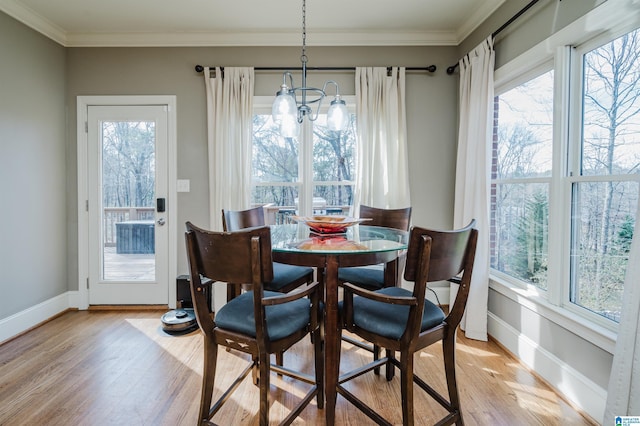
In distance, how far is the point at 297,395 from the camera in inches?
68.4

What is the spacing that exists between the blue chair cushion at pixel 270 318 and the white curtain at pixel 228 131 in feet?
5.24

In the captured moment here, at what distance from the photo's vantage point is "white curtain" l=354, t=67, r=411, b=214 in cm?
291

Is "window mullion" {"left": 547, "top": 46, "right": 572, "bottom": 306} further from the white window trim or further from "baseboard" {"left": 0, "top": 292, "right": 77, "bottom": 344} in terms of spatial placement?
"baseboard" {"left": 0, "top": 292, "right": 77, "bottom": 344}

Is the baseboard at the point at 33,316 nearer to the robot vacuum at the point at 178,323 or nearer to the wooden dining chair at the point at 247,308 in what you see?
the robot vacuum at the point at 178,323

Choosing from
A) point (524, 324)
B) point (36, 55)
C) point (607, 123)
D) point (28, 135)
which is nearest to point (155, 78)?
point (36, 55)

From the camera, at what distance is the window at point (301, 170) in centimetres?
307

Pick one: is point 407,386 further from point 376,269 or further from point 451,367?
point 376,269

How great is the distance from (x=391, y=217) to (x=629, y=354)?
4.80 ft

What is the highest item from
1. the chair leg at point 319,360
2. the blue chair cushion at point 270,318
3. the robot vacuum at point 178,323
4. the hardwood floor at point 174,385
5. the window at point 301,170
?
the window at point 301,170

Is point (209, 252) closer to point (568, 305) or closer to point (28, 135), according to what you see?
point (568, 305)

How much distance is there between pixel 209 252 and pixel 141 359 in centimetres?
148

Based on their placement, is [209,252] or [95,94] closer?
[209,252]

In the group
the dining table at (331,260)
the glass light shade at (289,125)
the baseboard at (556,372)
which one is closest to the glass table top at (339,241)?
the dining table at (331,260)

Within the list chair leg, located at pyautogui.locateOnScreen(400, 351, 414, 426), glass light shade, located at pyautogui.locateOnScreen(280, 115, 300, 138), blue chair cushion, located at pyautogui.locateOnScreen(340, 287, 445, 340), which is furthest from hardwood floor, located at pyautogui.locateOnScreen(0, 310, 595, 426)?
glass light shade, located at pyautogui.locateOnScreen(280, 115, 300, 138)
